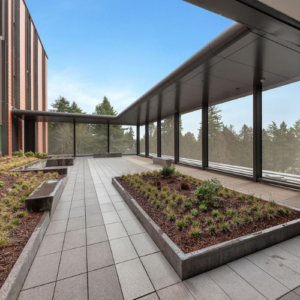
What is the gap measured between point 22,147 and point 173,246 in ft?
45.4

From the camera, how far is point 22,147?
11.9 meters

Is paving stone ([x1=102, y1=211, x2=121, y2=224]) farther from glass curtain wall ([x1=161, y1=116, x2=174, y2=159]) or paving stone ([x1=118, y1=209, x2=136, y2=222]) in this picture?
glass curtain wall ([x1=161, y1=116, x2=174, y2=159])

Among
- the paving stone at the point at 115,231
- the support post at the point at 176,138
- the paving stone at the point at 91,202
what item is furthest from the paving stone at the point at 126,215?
the support post at the point at 176,138

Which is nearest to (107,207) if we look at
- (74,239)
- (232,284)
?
(74,239)

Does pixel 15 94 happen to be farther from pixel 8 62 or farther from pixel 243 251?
pixel 243 251

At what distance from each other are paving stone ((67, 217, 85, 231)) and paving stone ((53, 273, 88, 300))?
1171 mm

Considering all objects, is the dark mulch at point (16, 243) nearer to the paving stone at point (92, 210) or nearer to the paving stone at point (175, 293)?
the paving stone at point (92, 210)

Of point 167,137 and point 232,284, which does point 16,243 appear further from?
point 167,137

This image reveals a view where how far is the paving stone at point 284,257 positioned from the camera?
196 cm

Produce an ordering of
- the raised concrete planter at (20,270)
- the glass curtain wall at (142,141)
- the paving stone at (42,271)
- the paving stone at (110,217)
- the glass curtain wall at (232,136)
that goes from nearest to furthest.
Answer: the raised concrete planter at (20,270) → the paving stone at (42,271) → the paving stone at (110,217) → the glass curtain wall at (232,136) → the glass curtain wall at (142,141)

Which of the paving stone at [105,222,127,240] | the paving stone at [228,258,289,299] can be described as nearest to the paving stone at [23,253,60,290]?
the paving stone at [105,222,127,240]

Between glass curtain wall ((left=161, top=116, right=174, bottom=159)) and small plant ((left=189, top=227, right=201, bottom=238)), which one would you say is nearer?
small plant ((left=189, top=227, right=201, bottom=238))

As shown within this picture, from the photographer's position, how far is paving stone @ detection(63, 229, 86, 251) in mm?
2327

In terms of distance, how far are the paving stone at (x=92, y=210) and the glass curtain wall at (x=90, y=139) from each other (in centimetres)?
1263
